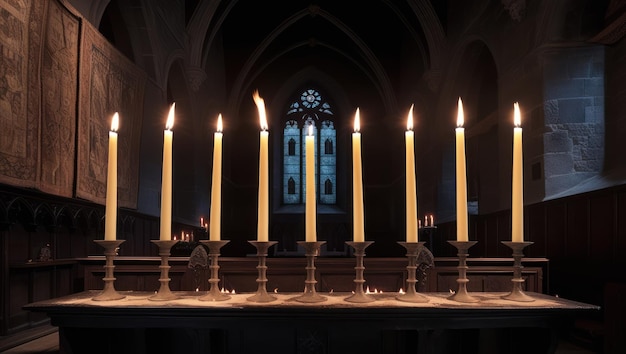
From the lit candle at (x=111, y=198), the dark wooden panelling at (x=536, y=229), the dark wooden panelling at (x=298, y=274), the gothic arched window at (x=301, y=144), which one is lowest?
the dark wooden panelling at (x=298, y=274)

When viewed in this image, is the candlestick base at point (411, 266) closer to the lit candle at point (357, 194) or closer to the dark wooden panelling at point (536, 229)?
the lit candle at point (357, 194)

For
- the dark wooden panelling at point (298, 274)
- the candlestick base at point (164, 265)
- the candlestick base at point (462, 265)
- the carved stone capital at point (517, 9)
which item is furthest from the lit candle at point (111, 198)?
the carved stone capital at point (517, 9)

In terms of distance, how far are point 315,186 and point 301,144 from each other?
49.0ft

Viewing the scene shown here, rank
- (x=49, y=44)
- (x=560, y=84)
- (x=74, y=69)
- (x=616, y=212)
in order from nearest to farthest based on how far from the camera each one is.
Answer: (x=616, y=212) < (x=49, y=44) < (x=74, y=69) < (x=560, y=84)

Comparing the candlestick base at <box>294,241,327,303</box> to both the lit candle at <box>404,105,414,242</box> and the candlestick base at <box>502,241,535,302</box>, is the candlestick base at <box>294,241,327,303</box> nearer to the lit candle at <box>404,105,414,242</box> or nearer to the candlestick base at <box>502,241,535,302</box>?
the lit candle at <box>404,105,414,242</box>

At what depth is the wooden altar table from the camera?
1.70 meters

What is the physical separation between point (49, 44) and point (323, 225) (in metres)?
12.2

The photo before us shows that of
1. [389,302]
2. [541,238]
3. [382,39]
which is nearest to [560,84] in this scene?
[541,238]

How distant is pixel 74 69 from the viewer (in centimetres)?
609

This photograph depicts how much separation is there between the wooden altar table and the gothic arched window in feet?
50.6

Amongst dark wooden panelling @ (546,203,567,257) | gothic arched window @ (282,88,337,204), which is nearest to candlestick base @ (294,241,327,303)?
dark wooden panelling @ (546,203,567,257)

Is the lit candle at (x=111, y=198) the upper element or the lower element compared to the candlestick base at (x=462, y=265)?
upper

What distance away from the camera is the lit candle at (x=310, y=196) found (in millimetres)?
1802

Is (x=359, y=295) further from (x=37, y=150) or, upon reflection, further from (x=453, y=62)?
(x=453, y=62)
